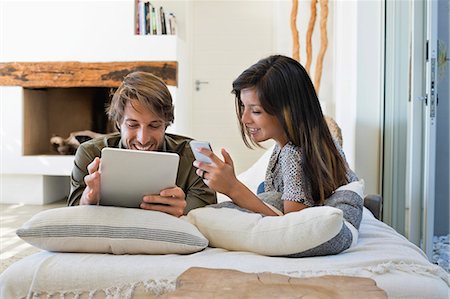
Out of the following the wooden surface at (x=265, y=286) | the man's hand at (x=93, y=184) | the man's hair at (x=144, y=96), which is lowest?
the wooden surface at (x=265, y=286)

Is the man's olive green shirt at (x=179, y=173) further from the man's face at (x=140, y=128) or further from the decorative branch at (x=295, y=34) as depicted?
the decorative branch at (x=295, y=34)

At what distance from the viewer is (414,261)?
1290mm

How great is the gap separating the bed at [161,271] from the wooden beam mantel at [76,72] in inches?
139

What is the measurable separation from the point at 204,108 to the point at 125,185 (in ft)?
14.6

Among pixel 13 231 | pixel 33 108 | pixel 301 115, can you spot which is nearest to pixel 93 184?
pixel 301 115

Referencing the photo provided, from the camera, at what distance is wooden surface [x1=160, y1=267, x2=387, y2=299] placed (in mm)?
1096

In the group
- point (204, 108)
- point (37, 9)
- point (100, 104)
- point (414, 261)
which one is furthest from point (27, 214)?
point (414, 261)

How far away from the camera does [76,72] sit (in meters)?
4.82

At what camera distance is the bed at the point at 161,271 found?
1190 millimetres

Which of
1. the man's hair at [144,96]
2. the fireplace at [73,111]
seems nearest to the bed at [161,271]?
the man's hair at [144,96]

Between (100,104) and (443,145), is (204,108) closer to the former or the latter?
(100,104)

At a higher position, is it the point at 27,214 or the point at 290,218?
the point at 290,218

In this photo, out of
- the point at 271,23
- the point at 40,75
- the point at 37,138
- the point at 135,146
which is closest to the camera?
the point at 135,146

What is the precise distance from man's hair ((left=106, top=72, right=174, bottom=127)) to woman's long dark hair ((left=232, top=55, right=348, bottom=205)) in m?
0.24
